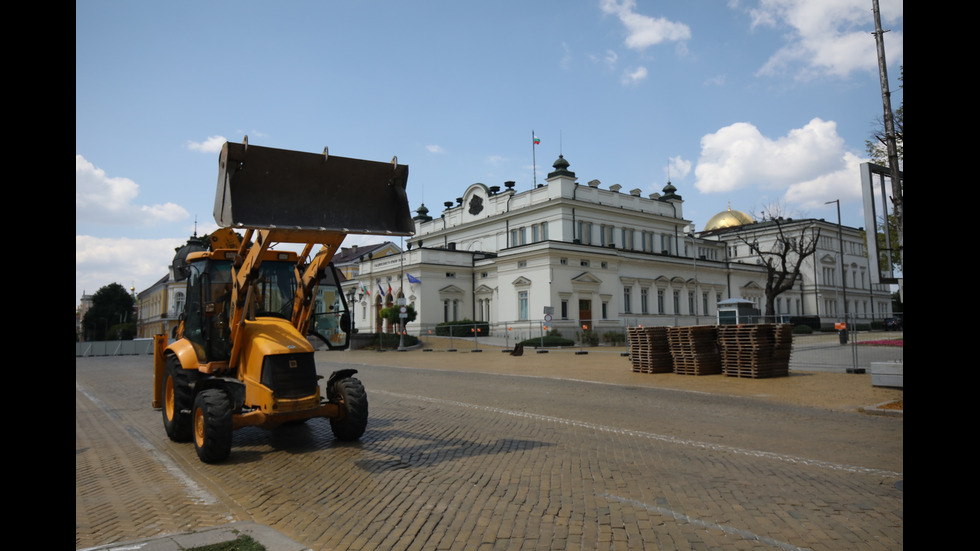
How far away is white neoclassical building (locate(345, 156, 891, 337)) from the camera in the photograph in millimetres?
49625

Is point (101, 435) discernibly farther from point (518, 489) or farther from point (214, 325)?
point (518, 489)

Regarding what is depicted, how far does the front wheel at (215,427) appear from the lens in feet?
24.9

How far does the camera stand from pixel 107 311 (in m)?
106

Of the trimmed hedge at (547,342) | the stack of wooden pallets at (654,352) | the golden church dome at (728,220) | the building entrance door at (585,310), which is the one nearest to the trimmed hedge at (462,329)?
the building entrance door at (585,310)

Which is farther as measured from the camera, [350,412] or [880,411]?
[880,411]

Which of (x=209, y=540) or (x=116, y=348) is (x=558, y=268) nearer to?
(x=209, y=540)

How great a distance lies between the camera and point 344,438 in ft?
28.8

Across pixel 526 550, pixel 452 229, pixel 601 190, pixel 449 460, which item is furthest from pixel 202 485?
pixel 452 229

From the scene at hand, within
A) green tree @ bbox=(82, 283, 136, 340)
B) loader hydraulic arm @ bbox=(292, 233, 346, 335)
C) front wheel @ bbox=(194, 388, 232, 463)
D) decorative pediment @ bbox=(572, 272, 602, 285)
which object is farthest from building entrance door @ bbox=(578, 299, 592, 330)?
green tree @ bbox=(82, 283, 136, 340)

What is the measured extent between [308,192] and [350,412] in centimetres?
316

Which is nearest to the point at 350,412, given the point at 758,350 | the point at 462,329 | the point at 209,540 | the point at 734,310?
the point at 209,540

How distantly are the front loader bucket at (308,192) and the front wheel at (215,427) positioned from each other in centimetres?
234

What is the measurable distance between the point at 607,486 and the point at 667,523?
4.13 ft
